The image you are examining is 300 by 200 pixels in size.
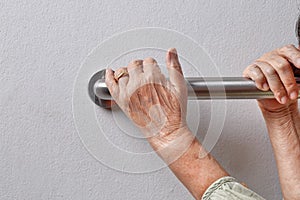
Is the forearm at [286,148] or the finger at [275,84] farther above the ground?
the finger at [275,84]

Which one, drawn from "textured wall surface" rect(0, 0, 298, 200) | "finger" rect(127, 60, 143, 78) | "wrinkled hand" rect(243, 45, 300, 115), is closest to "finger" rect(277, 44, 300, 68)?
"wrinkled hand" rect(243, 45, 300, 115)

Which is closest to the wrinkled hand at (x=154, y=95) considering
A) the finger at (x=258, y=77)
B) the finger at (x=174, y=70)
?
the finger at (x=174, y=70)

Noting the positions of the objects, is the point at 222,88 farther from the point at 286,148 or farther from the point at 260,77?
the point at 286,148

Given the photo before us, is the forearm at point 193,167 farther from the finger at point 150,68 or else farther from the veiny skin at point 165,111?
the finger at point 150,68

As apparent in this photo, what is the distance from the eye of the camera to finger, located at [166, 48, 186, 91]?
86 centimetres

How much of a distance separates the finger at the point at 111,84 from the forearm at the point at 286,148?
284mm

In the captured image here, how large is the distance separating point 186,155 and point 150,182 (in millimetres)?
127

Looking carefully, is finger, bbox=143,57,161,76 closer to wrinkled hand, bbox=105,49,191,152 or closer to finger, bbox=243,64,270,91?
wrinkled hand, bbox=105,49,191,152

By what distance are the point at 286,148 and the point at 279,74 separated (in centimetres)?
17

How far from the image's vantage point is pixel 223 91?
0.86 metres

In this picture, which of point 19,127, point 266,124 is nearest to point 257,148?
point 266,124

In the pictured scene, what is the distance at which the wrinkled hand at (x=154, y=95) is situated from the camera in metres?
0.85

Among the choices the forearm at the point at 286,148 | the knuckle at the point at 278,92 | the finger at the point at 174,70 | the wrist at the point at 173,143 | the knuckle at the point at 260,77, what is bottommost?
the forearm at the point at 286,148

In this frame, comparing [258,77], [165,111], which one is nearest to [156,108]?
[165,111]
